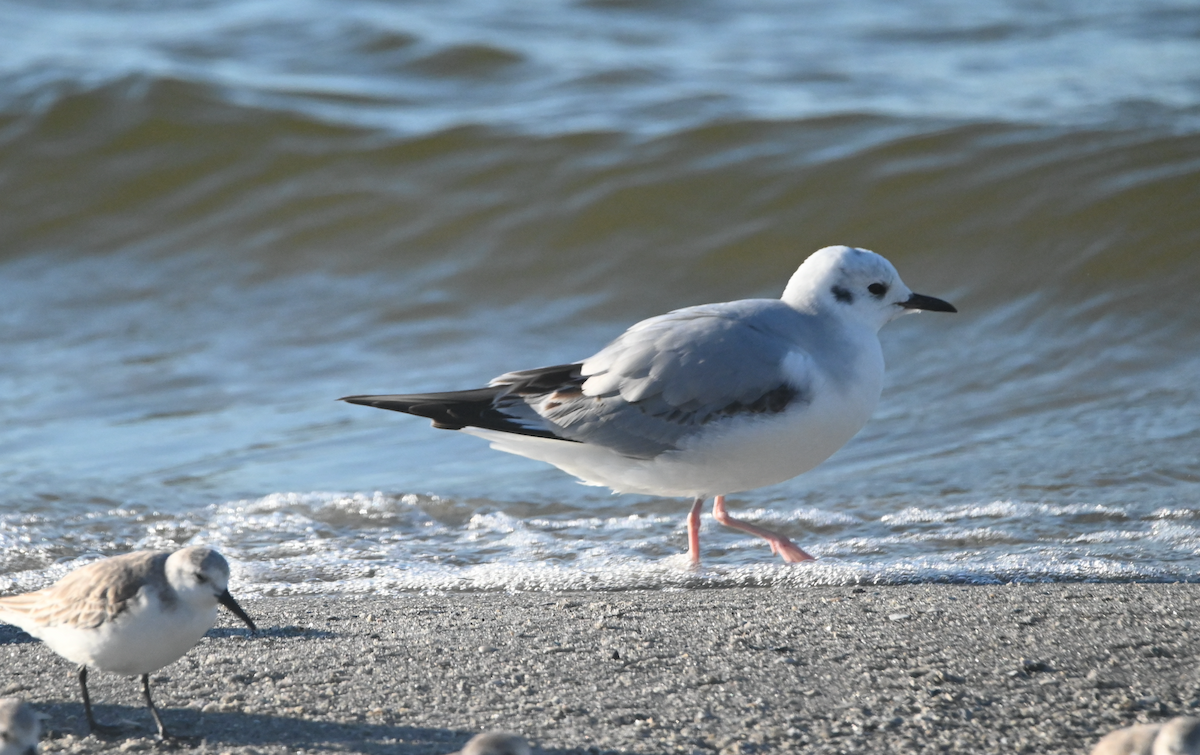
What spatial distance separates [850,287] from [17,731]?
301cm

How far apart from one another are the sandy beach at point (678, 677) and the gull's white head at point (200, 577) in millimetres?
367

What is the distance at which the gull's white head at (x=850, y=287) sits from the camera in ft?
14.9

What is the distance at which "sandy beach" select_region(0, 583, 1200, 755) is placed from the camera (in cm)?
299

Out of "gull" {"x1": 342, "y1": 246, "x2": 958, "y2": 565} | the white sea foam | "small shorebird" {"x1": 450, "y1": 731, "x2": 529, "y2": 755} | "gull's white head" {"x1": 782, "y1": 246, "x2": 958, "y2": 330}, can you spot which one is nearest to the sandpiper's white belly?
"small shorebird" {"x1": 450, "y1": 731, "x2": 529, "y2": 755}

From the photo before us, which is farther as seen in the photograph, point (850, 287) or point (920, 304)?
point (920, 304)

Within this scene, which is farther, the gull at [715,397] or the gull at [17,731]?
the gull at [715,397]

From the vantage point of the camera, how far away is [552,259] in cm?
894

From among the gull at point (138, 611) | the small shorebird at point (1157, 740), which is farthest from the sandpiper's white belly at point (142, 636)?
the small shorebird at point (1157, 740)

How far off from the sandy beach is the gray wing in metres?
0.65

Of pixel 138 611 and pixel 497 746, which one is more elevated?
pixel 138 611

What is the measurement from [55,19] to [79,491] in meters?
9.62

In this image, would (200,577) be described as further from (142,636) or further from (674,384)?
(674,384)


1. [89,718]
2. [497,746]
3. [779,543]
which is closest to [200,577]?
[89,718]

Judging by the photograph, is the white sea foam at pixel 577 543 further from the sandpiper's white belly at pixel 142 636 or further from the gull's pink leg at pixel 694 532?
the sandpiper's white belly at pixel 142 636
